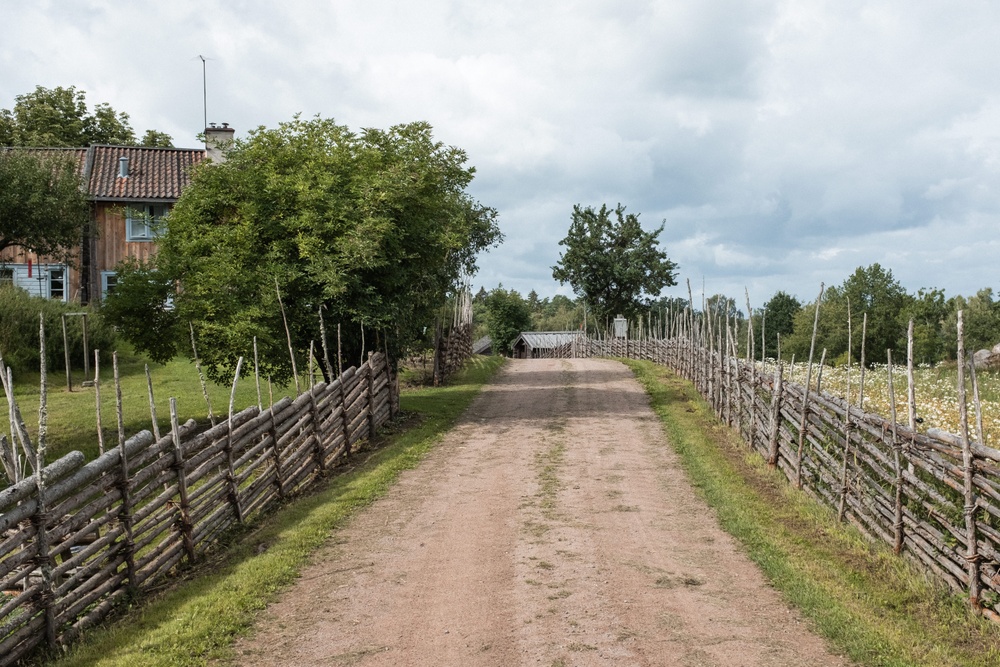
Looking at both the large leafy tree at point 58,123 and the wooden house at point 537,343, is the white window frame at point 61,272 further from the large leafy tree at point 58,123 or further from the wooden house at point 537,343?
the wooden house at point 537,343

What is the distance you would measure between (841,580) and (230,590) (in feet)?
17.3

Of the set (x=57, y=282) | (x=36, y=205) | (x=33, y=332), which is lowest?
(x=33, y=332)

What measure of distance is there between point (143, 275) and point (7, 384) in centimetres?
884

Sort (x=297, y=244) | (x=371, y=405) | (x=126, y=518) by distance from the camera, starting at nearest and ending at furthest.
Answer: (x=126, y=518) < (x=371, y=405) < (x=297, y=244)

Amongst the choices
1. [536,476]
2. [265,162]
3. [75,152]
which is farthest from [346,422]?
[75,152]

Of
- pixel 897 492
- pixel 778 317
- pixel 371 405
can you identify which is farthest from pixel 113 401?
pixel 778 317

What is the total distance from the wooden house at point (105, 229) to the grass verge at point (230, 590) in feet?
75.9

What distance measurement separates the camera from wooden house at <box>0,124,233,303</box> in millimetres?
31328

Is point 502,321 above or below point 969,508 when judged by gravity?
above

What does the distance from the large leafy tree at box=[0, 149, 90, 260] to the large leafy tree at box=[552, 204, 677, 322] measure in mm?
38297

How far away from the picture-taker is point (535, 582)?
7.08 m

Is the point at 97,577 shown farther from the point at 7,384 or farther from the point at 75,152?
the point at 75,152

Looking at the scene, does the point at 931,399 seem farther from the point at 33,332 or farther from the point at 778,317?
the point at 778,317

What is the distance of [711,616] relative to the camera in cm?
635
